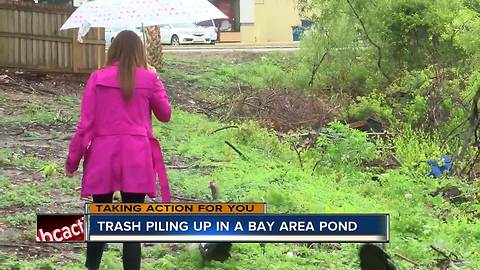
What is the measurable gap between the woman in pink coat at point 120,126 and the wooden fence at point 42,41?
1343 cm

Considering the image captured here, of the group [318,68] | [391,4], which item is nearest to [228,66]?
[318,68]

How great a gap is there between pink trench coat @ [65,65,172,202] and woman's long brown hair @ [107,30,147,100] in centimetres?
4

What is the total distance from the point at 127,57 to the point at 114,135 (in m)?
0.49

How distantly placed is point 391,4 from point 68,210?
42.5 feet

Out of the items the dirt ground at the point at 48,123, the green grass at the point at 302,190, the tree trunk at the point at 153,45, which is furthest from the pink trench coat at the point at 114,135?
the tree trunk at the point at 153,45

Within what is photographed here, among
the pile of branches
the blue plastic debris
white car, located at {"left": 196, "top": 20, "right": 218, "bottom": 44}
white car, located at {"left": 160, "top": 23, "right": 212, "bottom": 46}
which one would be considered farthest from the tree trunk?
white car, located at {"left": 196, "top": 20, "right": 218, "bottom": 44}

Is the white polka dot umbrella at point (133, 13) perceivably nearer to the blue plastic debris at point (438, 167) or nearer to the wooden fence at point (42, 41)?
the blue plastic debris at point (438, 167)

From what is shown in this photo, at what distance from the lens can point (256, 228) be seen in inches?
177

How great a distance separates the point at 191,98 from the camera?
19906 mm

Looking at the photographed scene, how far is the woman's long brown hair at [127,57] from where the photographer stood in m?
5.43

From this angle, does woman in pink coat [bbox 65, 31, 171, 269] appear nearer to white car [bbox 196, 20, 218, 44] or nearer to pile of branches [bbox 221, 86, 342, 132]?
pile of branches [bbox 221, 86, 342, 132]

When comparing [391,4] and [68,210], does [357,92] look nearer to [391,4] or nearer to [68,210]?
[391,4]

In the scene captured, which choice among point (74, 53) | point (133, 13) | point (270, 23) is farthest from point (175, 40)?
point (133, 13)

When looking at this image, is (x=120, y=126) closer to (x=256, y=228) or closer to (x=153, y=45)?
(x=256, y=228)
